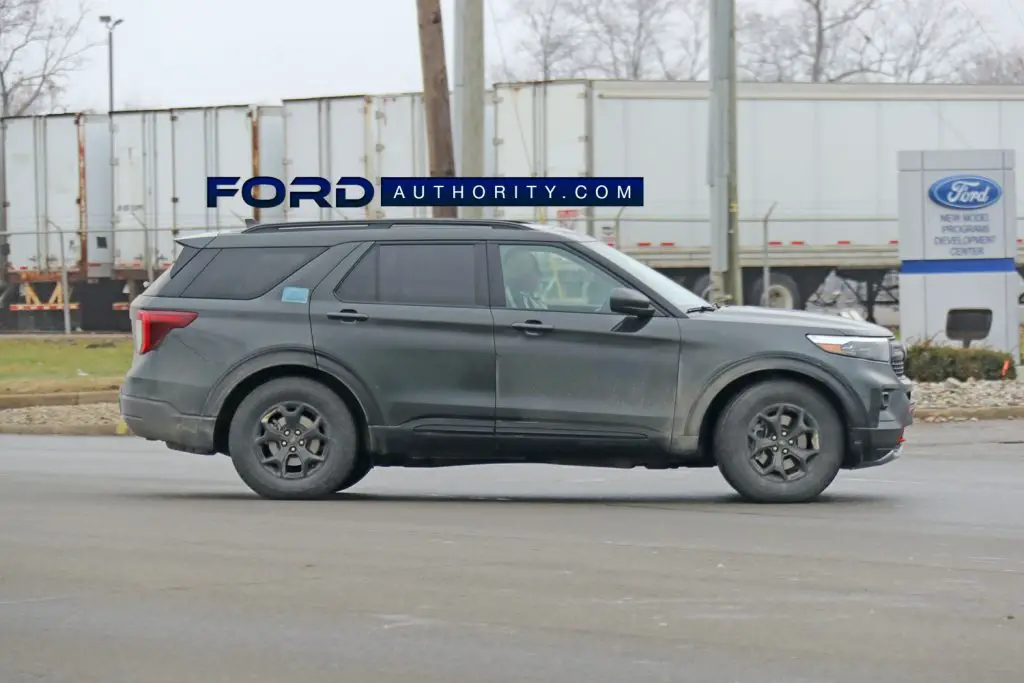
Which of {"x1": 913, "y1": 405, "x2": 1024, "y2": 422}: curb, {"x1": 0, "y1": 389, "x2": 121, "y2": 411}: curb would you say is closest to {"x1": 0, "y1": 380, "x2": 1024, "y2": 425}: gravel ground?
{"x1": 913, "y1": 405, "x2": 1024, "y2": 422}: curb

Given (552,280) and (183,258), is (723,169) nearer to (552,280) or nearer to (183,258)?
(552,280)

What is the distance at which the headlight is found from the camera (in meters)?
9.87

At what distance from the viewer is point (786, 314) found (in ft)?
33.4

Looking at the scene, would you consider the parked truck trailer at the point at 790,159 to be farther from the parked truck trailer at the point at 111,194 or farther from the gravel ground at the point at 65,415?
the gravel ground at the point at 65,415

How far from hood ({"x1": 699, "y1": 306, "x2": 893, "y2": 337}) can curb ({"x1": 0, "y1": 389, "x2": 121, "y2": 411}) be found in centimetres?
1147

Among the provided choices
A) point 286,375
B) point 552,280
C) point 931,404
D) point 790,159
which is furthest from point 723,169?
point 790,159

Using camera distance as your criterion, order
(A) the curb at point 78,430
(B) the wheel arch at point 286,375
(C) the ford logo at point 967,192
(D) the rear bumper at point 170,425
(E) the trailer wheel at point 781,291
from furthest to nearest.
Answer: (E) the trailer wheel at point 781,291 < (C) the ford logo at point 967,192 < (A) the curb at point 78,430 < (D) the rear bumper at point 170,425 < (B) the wheel arch at point 286,375

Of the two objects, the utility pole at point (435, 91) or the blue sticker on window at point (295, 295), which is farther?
the utility pole at point (435, 91)

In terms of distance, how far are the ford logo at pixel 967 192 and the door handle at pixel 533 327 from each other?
41.1 ft

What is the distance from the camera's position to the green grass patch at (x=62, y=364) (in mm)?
21469

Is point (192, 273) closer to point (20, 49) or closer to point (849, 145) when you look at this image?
point (849, 145)

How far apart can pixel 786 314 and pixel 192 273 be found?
3.75 m

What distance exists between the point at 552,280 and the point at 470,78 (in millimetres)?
9770

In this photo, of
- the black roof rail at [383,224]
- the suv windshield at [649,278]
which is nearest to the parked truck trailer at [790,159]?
the black roof rail at [383,224]
